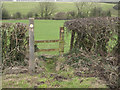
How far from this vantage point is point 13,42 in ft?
17.0

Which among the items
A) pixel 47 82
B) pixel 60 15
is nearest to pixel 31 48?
pixel 47 82

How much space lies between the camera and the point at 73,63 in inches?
211

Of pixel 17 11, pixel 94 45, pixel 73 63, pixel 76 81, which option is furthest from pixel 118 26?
pixel 17 11

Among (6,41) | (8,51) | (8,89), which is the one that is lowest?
(8,89)

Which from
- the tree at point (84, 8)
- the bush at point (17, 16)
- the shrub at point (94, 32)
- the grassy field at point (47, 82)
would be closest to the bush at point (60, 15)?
the tree at point (84, 8)

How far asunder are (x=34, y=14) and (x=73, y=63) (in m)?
21.1

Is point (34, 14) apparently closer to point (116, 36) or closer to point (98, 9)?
point (98, 9)

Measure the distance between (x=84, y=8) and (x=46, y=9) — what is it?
680cm

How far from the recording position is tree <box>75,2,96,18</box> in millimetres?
19925

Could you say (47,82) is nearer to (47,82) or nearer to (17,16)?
(47,82)

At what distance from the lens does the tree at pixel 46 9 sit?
2533 centimetres

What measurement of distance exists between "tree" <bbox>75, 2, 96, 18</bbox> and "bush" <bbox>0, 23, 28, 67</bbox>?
14856 mm

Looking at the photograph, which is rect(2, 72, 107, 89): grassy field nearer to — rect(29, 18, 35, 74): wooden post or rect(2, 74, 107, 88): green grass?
rect(2, 74, 107, 88): green grass

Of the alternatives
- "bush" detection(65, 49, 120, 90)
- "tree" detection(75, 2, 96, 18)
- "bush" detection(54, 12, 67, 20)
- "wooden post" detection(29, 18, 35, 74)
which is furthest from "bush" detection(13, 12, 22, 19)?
"wooden post" detection(29, 18, 35, 74)
